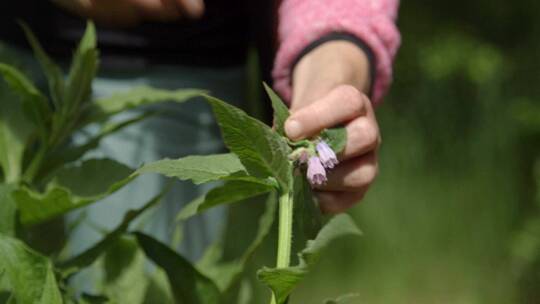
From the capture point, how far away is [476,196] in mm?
2885

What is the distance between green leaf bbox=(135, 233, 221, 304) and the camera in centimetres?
81

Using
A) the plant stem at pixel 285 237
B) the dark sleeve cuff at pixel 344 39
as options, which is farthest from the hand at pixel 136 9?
the dark sleeve cuff at pixel 344 39

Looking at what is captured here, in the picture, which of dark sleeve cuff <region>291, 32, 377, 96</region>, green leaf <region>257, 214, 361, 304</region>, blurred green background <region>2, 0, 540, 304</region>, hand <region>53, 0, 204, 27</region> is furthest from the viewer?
blurred green background <region>2, 0, 540, 304</region>

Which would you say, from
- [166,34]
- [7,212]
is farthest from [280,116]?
[166,34]

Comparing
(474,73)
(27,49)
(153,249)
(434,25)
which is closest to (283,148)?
(153,249)

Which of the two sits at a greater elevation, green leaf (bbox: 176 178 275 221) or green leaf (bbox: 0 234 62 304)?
green leaf (bbox: 176 178 275 221)

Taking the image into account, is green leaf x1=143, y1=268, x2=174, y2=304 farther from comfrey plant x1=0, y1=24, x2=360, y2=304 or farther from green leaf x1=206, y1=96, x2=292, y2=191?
green leaf x1=206, y1=96, x2=292, y2=191

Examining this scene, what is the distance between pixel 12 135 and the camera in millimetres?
925

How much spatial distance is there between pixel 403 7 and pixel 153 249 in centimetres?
258

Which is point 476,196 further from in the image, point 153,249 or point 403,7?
point 153,249

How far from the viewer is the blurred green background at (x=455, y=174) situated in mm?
2725

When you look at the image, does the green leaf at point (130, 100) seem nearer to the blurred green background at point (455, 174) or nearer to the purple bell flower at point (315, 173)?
the purple bell flower at point (315, 173)

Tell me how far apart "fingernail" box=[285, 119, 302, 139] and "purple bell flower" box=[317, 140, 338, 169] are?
0.02 meters

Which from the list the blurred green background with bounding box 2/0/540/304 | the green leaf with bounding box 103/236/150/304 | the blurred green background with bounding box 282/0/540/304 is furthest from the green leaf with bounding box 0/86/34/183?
the blurred green background with bounding box 282/0/540/304
